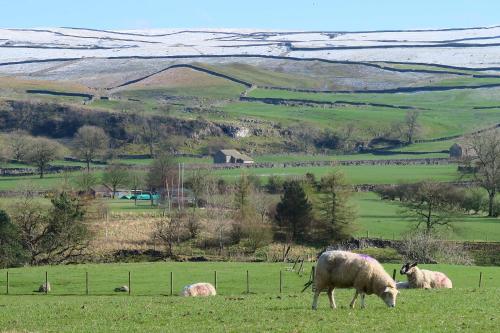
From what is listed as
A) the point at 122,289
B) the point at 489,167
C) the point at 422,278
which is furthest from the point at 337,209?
the point at 422,278

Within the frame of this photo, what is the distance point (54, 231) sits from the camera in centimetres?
5984

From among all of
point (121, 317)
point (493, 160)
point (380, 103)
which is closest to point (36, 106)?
point (380, 103)

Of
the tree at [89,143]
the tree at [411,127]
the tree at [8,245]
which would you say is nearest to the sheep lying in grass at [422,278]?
the tree at [8,245]

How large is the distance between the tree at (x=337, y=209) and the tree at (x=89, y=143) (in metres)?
53.1

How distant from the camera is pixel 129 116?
6093 inches

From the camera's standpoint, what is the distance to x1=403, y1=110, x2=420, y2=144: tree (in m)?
150

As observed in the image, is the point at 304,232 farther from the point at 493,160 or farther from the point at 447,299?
the point at 447,299

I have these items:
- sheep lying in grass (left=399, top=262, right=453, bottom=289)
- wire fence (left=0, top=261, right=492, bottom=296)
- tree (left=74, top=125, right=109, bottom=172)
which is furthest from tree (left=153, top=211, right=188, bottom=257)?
tree (left=74, top=125, right=109, bottom=172)

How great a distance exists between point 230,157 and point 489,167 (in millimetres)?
53907

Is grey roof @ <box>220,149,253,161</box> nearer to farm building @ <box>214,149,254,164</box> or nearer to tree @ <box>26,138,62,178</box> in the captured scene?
farm building @ <box>214,149,254,164</box>

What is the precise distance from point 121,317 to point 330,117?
147m

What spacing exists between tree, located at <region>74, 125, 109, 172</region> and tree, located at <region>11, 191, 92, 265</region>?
A: 5335 cm

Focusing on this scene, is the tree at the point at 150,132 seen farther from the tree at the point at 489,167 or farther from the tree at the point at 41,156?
the tree at the point at 489,167

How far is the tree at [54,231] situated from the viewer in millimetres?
58875
